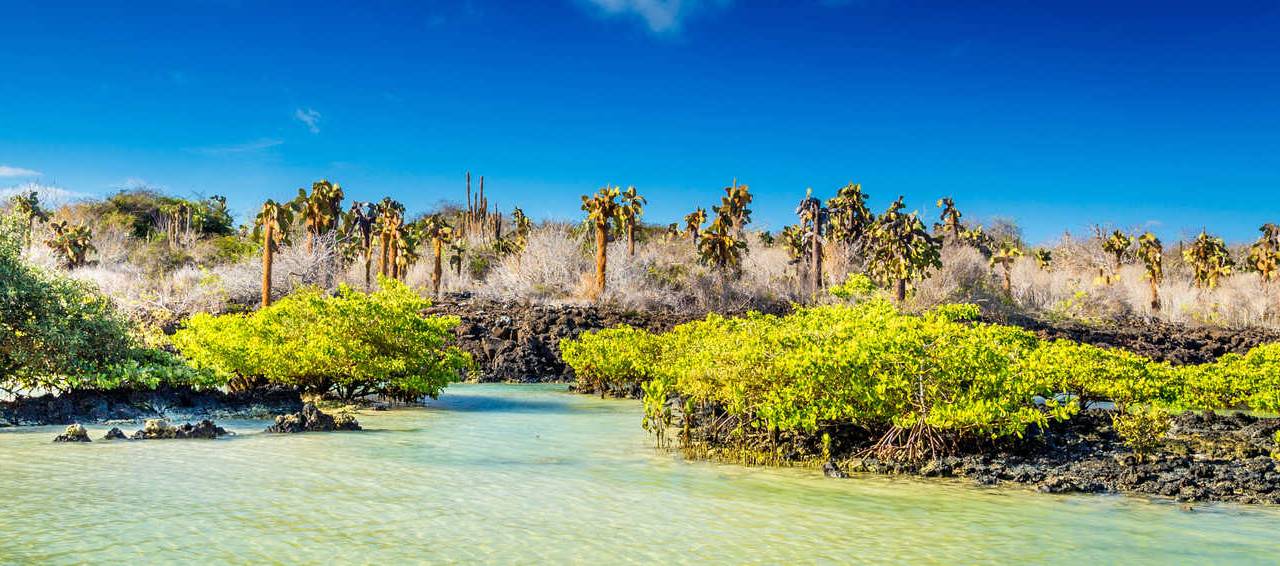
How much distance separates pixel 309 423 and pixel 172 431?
7.44ft

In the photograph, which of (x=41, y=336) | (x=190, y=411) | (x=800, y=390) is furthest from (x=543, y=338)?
(x=800, y=390)

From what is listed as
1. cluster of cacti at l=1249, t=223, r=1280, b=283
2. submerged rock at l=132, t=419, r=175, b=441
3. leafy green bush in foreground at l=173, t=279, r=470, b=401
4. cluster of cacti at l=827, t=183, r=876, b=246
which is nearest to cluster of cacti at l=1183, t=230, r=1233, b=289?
cluster of cacti at l=1249, t=223, r=1280, b=283

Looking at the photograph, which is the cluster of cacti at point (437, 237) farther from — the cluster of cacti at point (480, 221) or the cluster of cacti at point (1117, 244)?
the cluster of cacti at point (1117, 244)

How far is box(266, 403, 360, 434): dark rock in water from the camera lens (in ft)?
53.6

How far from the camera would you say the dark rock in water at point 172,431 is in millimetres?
14766

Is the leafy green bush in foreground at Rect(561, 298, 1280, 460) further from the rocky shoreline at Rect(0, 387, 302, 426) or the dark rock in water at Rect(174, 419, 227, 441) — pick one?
the rocky shoreline at Rect(0, 387, 302, 426)

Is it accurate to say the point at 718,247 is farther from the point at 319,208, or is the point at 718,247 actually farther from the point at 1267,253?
the point at 1267,253

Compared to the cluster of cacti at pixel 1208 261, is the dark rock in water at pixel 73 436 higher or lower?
lower

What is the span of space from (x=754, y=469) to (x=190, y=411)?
12362 mm

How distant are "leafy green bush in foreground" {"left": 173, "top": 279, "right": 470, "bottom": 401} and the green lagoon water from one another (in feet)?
23.8

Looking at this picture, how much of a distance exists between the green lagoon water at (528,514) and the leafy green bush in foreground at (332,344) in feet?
23.8

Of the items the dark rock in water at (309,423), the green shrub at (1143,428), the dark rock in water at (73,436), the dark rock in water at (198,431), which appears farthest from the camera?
the dark rock in water at (309,423)

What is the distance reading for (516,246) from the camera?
64812 mm

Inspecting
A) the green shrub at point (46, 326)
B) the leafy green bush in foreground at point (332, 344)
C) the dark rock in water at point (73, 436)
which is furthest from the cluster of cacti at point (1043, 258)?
the dark rock in water at point (73, 436)
